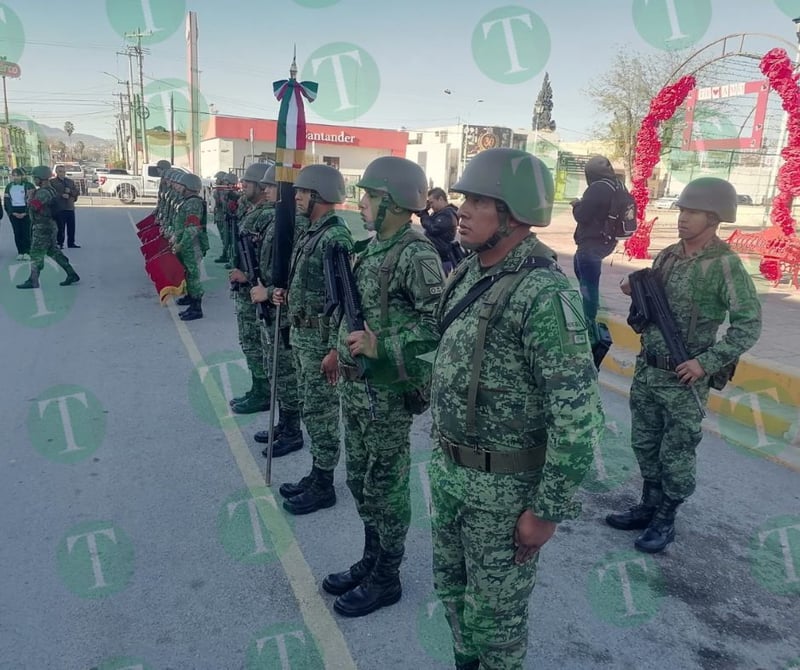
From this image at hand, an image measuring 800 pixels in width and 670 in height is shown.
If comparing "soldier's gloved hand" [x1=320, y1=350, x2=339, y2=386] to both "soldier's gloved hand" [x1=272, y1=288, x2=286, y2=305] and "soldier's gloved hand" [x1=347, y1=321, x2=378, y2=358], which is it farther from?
"soldier's gloved hand" [x1=272, y1=288, x2=286, y2=305]

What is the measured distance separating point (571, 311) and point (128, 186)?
3220 centimetres

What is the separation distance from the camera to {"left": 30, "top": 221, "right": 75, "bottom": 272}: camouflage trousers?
9.41m

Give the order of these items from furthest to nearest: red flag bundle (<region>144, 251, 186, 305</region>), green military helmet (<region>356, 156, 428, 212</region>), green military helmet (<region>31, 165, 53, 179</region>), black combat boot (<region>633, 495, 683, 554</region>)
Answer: green military helmet (<region>31, 165, 53, 179</region>), red flag bundle (<region>144, 251, 186, 305</region>), black combat boot (<region>633, 495, 683, 554</region>), green military helmet (<region>356, 156, 428, 212</region>)

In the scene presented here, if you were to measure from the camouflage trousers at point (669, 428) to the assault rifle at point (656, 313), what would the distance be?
0.26ft

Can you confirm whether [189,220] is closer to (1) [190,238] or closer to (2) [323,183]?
(1) [190,238]

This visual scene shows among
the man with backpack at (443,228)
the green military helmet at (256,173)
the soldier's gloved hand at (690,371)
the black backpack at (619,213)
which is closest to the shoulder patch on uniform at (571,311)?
the soldier's gloved hand at (690,371)

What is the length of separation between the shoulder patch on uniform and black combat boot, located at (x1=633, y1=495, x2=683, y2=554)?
2.04m

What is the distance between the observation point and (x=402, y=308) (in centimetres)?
278

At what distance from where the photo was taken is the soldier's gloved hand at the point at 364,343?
8.63 feet

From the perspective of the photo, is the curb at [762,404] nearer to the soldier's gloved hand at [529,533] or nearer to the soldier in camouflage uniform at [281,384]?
the soldier in camouflage uniform at [281,384]

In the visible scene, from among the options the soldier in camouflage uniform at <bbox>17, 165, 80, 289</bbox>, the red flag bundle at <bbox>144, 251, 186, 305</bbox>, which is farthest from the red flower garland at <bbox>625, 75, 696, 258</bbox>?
the soldier in camouflage uniform at <bbox>17, 165, 80, 289</bbox>

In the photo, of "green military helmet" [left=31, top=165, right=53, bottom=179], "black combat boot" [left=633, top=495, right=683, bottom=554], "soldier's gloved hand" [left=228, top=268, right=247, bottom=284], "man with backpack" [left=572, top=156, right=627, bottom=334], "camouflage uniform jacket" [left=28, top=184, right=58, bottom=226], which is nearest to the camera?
"black combat boot" [left=633, top=495, right=683, bottom=554]

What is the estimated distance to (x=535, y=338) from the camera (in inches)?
69.1

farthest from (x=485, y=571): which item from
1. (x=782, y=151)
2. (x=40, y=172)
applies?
(x=40, y=172)
